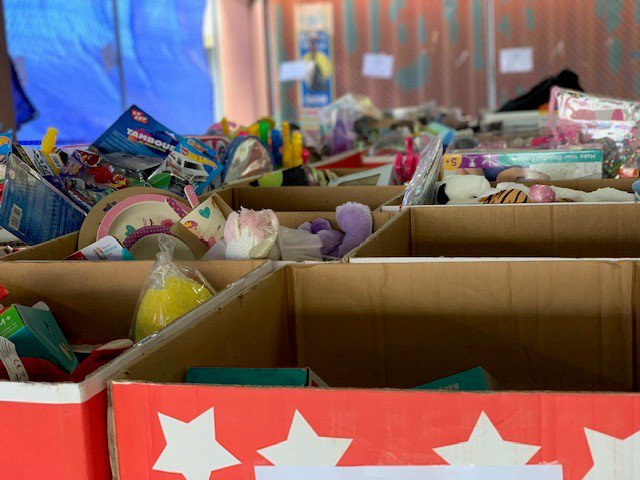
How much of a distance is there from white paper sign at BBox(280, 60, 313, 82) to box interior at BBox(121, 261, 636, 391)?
20.1ft

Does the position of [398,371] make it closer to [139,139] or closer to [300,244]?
[300,244]

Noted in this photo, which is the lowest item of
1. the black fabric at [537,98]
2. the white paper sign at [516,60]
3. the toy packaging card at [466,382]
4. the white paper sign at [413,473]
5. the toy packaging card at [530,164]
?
the toy packaging card at [466,382]

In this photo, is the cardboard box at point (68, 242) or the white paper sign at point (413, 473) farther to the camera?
the cardboard box at point (68, 242)

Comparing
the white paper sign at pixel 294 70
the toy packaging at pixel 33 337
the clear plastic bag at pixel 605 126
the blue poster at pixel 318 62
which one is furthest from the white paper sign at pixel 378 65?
the toy packaging at pixel 33 337

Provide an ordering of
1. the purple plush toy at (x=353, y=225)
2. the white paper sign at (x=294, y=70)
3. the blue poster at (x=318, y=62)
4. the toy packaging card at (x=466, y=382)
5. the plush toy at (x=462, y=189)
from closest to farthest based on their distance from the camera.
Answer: the toy packaging card at (x=466, y=382) → the purple plush toy at (x=353, y=225) → the plush toy at (x=462, y=189) → the white paper sign at (x=294, y=70) → the blue poster at (x=318, y=62)

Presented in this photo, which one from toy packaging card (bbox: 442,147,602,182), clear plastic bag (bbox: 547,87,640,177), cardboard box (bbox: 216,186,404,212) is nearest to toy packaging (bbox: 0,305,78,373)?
cardboard box (bbox: 216,186,404,212)

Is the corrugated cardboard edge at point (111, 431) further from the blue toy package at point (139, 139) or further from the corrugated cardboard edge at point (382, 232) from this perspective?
the blue toy package at point (139, 139)

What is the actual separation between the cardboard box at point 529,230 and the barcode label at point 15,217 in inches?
27.2

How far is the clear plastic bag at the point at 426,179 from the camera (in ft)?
5.21

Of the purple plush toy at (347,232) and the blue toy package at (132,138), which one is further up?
the blue toy package at (132,138)

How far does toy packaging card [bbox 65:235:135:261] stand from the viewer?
1.25 meters

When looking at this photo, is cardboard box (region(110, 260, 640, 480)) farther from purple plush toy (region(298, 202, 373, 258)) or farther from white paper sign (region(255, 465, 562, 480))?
purple plush toy (region(298, 202, 373, 258))

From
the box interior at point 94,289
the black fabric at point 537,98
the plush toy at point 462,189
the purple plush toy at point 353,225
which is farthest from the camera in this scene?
the black fabric at point 537,98

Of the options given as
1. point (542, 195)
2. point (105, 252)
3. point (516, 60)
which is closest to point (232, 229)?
point (105, 252)
